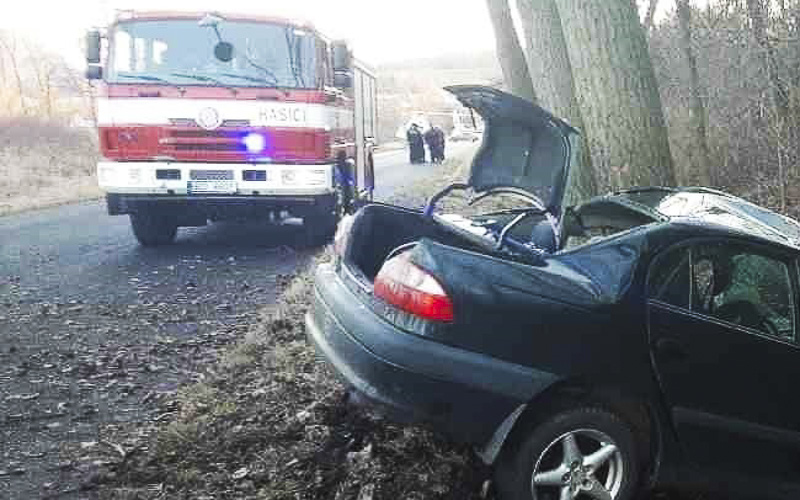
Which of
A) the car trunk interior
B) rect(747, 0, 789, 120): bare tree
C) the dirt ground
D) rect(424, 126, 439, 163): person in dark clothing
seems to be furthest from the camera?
rect(424, 126, 439, 163): person in dark clothing

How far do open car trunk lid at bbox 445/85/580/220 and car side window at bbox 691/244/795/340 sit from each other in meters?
1.15

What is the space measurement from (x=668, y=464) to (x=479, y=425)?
0.82m

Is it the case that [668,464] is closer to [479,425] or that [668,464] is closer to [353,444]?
[479,425]

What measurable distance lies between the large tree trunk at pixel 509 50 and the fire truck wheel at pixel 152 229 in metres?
6.15

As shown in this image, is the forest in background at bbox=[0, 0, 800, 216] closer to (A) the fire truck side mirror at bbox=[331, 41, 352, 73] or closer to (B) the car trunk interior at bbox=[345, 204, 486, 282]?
(A) the fire truck side mirror at bbox=[331, 41, 352, 73]

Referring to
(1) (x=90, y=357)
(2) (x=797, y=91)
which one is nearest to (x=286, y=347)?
(1) (x=90, y=357)

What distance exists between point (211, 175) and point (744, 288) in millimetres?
6120

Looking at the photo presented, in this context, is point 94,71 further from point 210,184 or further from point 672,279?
point 672,279

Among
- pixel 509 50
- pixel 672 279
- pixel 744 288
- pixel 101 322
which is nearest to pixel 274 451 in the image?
pixel 672 279

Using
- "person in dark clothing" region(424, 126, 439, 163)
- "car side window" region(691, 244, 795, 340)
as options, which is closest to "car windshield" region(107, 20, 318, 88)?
"car side window" region(691, 244, 795, 340)

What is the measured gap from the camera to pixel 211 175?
8188mm

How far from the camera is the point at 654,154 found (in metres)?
6.12

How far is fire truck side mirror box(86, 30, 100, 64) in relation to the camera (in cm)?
805

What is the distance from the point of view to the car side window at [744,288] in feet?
10.2
